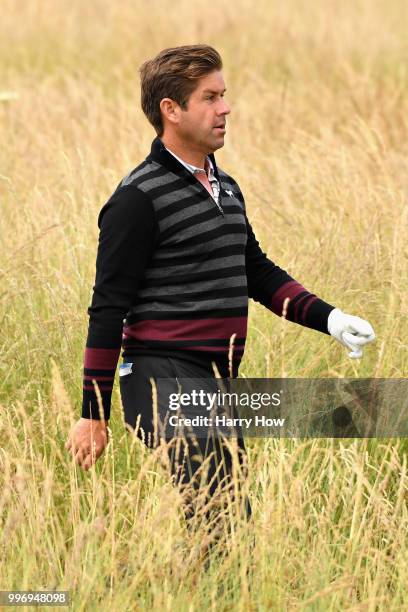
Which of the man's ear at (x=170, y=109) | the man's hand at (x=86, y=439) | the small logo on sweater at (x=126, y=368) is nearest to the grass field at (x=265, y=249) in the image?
the man's hand at (x=86, y=439)

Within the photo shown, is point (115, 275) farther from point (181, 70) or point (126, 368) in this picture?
point (181, 70)

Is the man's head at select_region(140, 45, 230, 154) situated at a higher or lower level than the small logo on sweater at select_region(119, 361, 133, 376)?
higher

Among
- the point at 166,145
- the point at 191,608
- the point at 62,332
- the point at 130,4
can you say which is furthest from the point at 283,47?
the point at 191,608

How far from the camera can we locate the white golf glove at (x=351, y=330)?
304 centimetres

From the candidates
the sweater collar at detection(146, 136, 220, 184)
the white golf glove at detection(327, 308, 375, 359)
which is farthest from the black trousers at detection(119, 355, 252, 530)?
the sweater collar at detection(146, 136, 220, 184)

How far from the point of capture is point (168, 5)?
35.7 ft

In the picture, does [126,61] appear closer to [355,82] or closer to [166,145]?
[355,82]

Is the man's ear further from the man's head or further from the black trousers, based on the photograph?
the black trousers

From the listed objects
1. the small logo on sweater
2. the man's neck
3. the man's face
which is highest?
the man's face

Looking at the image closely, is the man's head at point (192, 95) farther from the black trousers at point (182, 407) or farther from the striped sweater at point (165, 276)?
the black trousers at point (182, 407)

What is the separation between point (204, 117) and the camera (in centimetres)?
300

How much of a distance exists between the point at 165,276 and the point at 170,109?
0.45 meters

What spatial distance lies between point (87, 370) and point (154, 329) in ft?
0.67

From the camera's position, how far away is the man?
2883 millimetres
